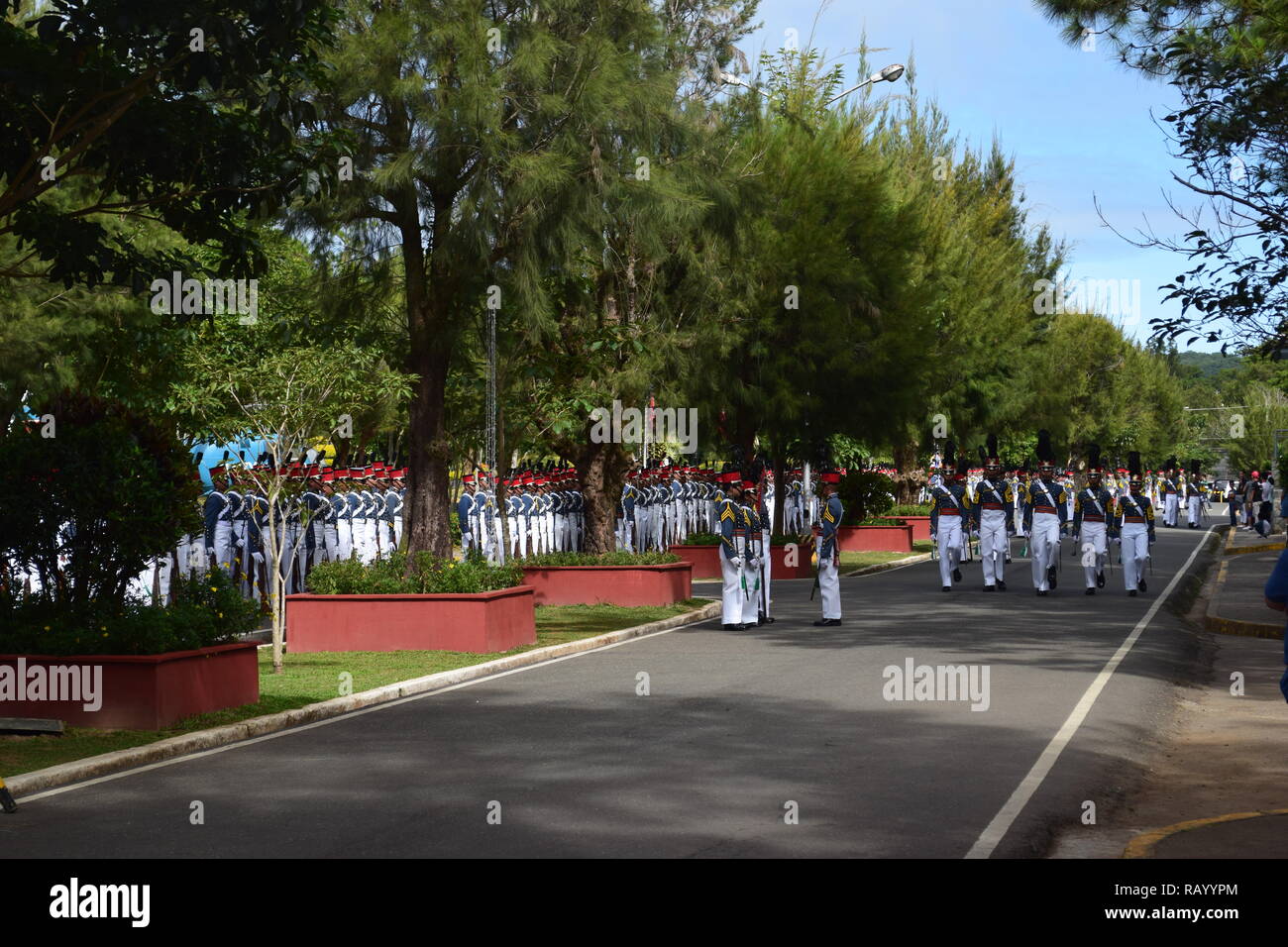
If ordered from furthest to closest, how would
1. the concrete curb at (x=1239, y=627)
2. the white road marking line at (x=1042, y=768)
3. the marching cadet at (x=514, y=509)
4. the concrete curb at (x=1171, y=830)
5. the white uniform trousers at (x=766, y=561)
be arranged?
the marching cadet at (x=514, y=509) < the white uniform trousers at (x=766, y=561) < the concrete curb at (x=1239, y=627) < the white road marking line at (x=1042, y=768) < the concrete curb at (x=1171, y=830)

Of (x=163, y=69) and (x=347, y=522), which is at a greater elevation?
(x=163, y=69)

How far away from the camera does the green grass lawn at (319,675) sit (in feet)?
35.8

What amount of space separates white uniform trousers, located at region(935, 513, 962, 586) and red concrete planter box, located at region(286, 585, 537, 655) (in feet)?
36.1

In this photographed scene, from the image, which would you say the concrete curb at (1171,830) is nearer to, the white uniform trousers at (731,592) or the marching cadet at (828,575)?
the white uniform trousers at (731,592)

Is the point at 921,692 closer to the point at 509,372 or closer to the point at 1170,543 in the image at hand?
the point at 509,372

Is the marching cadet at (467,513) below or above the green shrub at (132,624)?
above

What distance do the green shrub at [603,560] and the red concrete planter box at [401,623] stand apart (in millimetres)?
6400

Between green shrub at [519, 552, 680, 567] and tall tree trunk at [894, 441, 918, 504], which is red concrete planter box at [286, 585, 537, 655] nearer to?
green shrub at [519, 552, 680, 567]

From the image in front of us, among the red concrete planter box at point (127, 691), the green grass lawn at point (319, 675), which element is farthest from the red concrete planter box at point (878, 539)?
the red concrete planter box at point (127, 691)

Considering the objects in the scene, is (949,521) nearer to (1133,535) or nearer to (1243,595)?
(1133,535)

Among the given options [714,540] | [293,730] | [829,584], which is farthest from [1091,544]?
[293,730]

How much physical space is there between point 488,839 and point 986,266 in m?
44.1

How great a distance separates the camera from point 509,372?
23281mm
